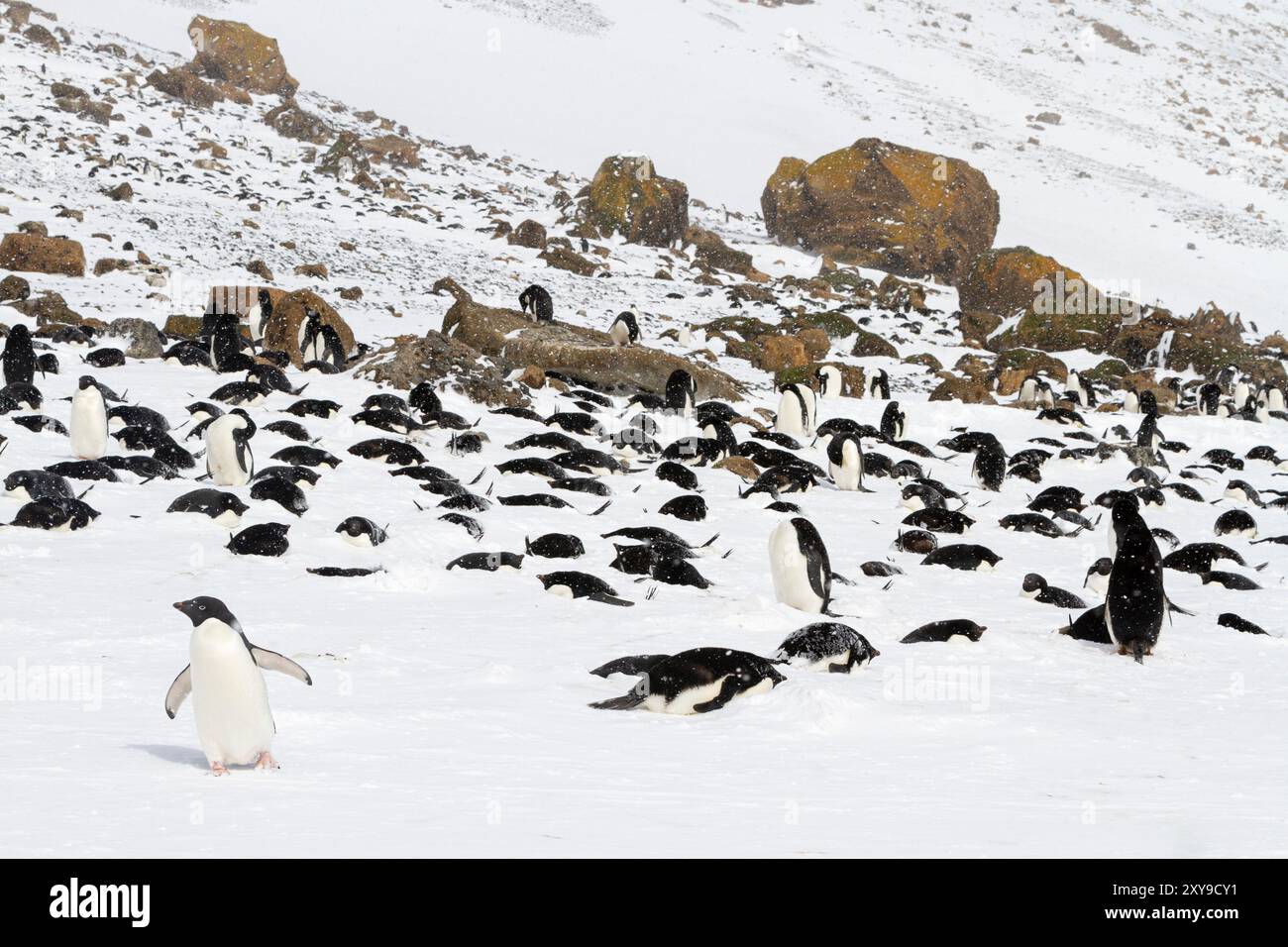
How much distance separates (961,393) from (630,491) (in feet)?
30.5

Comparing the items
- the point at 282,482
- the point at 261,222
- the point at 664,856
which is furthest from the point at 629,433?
the point at 261,222

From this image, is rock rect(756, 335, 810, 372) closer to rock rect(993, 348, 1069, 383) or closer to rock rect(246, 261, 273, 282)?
rock rect(993, 348, 1069, 383)

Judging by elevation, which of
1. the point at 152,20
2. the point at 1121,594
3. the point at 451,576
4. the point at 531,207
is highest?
the point at 152,20

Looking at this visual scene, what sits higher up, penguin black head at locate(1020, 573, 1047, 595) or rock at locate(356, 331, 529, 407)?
rock at locate(356, 331, 529, 407)

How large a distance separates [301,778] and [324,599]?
2.72 metres

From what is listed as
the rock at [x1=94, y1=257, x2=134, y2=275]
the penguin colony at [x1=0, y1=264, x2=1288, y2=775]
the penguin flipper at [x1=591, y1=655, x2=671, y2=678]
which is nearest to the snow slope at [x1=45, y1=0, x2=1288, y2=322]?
the penguin colony at [x1=0, y1=264, x2=1288, y2=775]

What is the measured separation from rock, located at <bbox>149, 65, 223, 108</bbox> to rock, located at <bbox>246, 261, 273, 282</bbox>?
53.1 feet

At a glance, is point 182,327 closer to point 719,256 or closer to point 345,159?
point 345,159

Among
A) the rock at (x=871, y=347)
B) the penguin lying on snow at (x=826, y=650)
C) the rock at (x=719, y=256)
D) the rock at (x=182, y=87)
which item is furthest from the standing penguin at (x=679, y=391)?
the rock at (x=182, y=87)

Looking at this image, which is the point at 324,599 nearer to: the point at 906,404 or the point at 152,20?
the point at 906,404

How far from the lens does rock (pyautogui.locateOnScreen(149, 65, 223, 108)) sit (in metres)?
33.5

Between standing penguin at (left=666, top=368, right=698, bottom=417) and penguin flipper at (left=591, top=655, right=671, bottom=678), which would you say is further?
standing penguin at (left=666, top=368, right=698, bottom=417)

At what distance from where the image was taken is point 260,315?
1507 cm

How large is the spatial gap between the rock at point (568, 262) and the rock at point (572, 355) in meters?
10.0
